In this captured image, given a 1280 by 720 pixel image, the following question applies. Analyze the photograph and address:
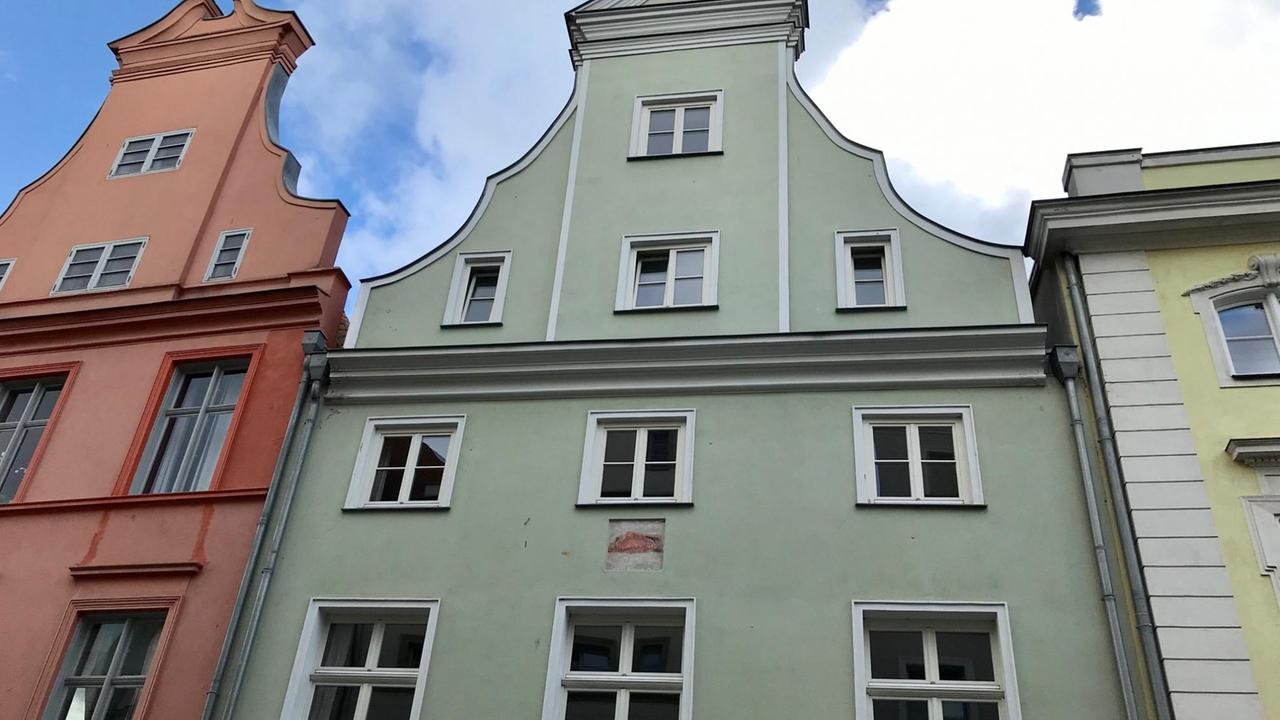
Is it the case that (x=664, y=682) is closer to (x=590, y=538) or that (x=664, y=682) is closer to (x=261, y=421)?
(x=590, y=538)

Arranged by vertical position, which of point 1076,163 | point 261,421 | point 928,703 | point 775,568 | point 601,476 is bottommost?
point 928,703

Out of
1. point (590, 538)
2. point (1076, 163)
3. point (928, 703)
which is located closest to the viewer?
point (928, 703)

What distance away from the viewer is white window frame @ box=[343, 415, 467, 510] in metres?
12.8

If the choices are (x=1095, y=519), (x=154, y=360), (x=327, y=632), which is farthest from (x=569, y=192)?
(x=1095, y=519)

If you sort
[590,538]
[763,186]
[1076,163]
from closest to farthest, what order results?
[590,538]
[1076,163]
[763,186]

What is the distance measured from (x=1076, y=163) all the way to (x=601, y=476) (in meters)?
7.51

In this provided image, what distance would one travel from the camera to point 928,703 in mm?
10547

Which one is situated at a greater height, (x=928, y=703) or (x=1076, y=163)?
(x=1076, y=163)

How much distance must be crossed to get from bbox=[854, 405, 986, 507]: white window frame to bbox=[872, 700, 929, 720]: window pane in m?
2.16

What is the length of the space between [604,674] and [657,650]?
24.9 inches

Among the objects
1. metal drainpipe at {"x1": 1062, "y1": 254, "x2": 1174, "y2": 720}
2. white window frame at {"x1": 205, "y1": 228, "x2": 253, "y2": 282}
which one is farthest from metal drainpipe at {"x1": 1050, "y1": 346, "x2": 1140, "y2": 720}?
white window frame at {"x1": 205, "y1": 228, "x2": 253, "y2": 282}

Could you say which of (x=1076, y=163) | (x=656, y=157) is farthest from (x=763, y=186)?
(x=1076, y=163)

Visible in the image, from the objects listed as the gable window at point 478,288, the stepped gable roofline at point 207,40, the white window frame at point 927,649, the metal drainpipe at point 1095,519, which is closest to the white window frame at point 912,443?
the metal drainpipe at point 1095,519

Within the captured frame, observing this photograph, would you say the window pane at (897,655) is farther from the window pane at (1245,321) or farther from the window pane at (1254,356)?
the window pane at (1245,321)
